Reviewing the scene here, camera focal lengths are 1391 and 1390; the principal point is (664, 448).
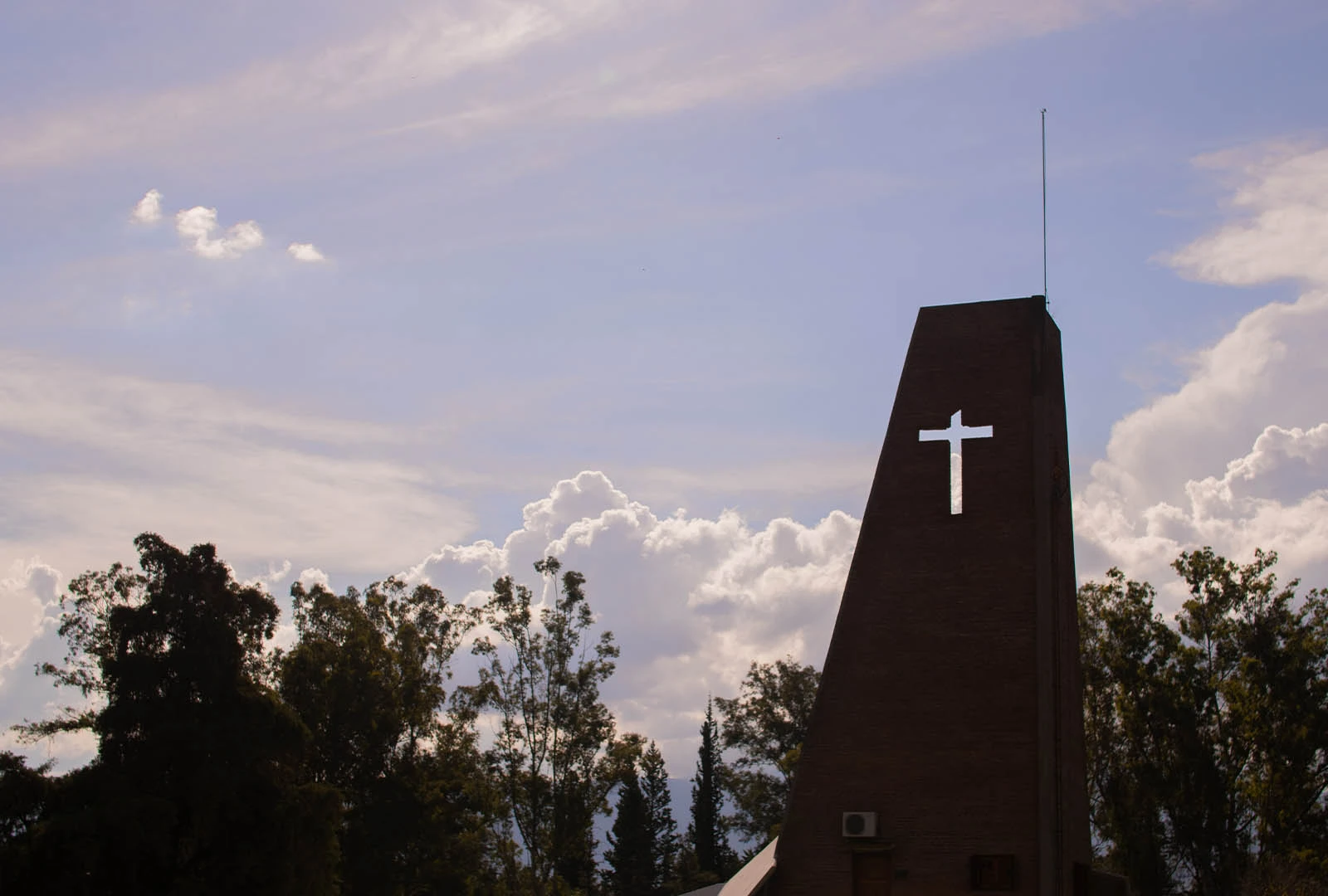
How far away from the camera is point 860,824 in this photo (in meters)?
16.4

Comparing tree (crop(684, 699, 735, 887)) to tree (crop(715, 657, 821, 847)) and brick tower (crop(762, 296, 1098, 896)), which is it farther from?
brick tower (crop(762, 296, 1098, 896))

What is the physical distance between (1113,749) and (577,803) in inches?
537

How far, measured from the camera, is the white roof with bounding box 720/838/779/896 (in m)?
16.1

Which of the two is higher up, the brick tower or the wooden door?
the brick tower

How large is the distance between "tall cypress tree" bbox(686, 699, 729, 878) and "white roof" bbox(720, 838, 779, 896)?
3707 centimetres

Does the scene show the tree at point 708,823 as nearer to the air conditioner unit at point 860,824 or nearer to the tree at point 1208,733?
the tree at point 1208,733

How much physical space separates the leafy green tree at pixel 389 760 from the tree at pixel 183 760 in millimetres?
4673

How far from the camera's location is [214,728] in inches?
926

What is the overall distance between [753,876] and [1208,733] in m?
21.3

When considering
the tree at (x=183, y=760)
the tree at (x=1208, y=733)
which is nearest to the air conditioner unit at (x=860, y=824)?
the tree at (x=183, y=760)

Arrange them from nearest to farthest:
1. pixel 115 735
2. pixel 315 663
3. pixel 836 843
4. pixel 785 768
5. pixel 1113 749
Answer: pixel 836 843, pixel 115 735, pixel 315 663, pixel 1113 749, pixel 785 768

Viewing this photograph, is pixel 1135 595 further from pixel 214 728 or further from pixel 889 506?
pixel 214 728

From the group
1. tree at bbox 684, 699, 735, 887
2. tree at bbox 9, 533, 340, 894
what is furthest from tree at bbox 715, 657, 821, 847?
tree at bbox 9, 533, 340, 894

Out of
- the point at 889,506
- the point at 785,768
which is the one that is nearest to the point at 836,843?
the point at 889,506
